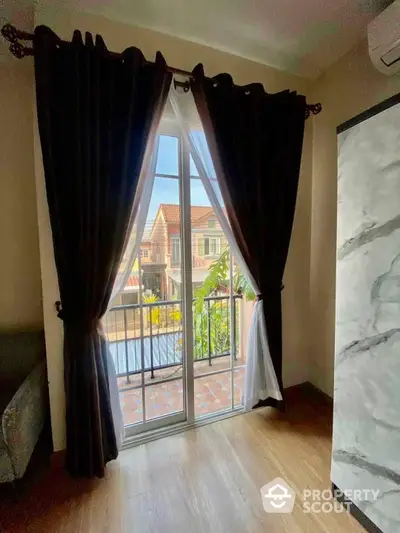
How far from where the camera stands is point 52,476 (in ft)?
4.98

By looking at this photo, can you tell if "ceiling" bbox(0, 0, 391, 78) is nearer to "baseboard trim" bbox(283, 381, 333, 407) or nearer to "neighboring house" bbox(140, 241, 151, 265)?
"neighboring house" bbox(140, 241, 151, 265)

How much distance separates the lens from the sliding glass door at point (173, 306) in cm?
175

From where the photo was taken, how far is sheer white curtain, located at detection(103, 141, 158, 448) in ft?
5.02

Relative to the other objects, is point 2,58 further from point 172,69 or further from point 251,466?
point 251,466

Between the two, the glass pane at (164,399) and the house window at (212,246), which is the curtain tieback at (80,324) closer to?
the glass pane at (164,399)

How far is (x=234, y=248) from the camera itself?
5.89ft

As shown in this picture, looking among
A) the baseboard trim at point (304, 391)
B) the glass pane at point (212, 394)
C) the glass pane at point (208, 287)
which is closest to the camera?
the glass pane at point (208, 287)

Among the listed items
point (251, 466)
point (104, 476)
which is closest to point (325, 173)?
point (251, 466)

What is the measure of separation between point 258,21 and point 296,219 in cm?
130

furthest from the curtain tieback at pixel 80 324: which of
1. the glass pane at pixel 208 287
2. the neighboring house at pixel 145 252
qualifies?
the glass pane at pixel 208 287

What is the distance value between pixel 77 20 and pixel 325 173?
1.87 metres

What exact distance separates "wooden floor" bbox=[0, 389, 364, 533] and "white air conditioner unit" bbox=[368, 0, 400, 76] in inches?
90.5

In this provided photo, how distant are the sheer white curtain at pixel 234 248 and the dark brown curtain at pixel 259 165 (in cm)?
5

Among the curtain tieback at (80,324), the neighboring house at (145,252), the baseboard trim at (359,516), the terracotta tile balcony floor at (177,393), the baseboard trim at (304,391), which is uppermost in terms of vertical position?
the neighboring house at (145,252)
